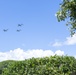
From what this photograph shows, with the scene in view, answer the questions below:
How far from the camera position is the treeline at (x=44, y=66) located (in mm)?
19917

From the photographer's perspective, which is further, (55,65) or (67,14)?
(67,14)

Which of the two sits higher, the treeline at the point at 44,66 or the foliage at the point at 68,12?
the foliage at the point at 68,12

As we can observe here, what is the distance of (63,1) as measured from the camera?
23391 mm

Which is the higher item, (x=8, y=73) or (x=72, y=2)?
(x=72, y=2)

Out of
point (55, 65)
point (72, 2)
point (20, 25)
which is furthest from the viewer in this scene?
point (72, 2)

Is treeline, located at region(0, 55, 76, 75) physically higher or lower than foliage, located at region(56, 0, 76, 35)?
lower

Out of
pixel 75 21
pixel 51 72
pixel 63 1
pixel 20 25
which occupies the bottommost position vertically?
pixel 51 72

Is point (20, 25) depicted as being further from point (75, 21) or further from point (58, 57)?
point (75, 21)

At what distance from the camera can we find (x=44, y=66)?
2003 cm

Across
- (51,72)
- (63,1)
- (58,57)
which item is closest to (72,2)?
(63,1)

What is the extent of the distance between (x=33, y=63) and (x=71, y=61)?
3.05 meters

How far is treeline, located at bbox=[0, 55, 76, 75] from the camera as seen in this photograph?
784 inches

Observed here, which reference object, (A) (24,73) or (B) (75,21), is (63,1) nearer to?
(B) (75,21)

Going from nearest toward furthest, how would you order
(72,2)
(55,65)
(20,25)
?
(20,25)
(55,65)
(72,2)
